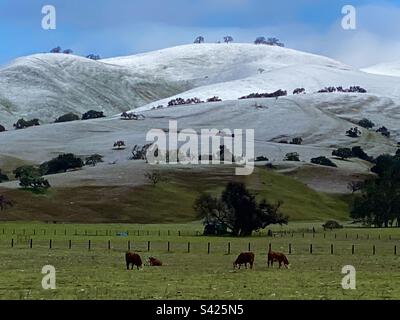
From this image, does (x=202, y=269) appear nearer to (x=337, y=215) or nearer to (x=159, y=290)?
(x=159, y=290)

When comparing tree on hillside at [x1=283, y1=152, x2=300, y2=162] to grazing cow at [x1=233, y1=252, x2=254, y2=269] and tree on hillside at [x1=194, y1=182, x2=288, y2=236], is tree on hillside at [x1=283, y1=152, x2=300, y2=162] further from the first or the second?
grazing cow at [x1=233, y1=252, x2=254, y2=269]

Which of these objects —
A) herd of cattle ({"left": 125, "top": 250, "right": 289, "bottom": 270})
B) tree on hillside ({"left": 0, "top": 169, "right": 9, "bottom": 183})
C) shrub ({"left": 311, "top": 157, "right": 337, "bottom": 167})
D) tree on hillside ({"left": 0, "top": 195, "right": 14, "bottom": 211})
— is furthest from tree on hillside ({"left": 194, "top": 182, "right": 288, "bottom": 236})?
shrub ({"left": 311, "top": 157, "right": 337, "bottom": 167})

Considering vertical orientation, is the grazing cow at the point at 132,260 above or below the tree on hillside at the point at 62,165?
below

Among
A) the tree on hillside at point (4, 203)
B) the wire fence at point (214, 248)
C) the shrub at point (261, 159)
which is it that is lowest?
the wire fence at point (214, 248)

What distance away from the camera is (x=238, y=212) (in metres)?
85.1

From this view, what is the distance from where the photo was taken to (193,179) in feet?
478

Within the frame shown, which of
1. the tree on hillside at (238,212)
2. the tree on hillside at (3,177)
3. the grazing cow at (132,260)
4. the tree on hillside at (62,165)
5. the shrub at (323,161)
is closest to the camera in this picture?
the grazing cow at (132,260)

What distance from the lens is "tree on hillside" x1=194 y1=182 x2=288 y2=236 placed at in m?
85.4

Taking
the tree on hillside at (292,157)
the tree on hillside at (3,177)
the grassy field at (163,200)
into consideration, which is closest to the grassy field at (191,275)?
the grassy field at (163,200)

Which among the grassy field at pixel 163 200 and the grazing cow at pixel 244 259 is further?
the grassy field at pixel 163 200

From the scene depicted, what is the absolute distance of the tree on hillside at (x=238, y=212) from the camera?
85.4 meters

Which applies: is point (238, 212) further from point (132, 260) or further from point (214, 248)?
point (132, 260)

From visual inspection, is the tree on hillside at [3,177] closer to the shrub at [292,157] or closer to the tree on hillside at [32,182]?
the tree on hillside at [32,182]
